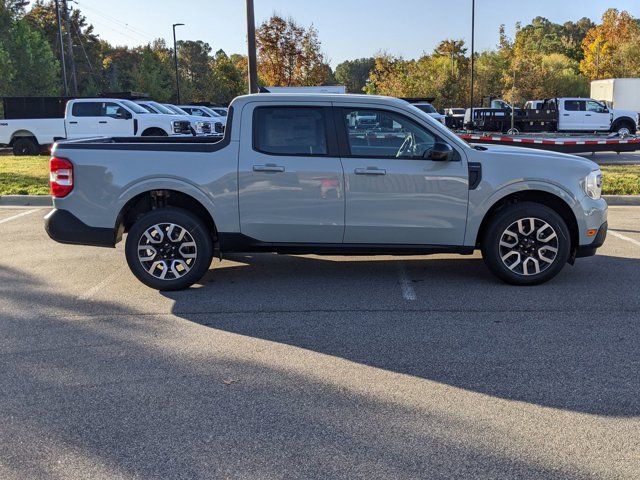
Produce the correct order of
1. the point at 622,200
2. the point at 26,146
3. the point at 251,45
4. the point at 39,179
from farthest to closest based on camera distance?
the point at 26,146 < the point at 251,45 < the point at 39,179 < the point at 622,200

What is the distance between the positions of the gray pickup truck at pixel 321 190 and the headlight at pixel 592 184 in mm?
15

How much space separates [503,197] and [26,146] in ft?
67.3

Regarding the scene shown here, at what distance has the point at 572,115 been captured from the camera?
29.6 m

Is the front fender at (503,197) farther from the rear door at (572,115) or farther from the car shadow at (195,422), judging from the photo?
the rear door at (572,115)

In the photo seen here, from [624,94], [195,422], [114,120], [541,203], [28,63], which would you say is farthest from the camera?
[28,63]

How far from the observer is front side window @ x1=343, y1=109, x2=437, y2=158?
600cm

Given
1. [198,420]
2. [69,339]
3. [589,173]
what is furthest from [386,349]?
[589,173]

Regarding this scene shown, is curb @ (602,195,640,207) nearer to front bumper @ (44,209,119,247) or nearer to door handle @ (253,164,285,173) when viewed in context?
door handle @ (253,164,285,173)

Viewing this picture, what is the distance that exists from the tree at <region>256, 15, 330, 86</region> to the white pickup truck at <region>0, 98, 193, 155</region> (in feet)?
83.1

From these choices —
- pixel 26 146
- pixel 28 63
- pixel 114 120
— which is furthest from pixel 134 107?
pixel 28 63

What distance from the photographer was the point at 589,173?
242 inches

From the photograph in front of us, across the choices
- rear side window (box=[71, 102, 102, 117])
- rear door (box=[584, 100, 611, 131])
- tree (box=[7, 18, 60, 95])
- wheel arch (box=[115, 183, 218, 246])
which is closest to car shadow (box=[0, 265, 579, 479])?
wheel arch (box=[115, 183, 218, 246])

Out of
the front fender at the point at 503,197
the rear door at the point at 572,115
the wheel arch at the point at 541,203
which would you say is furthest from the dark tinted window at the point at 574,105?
the front fender at the point at 503,197

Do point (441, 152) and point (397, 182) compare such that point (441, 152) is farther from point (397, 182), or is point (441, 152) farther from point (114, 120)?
point (114, 120)
